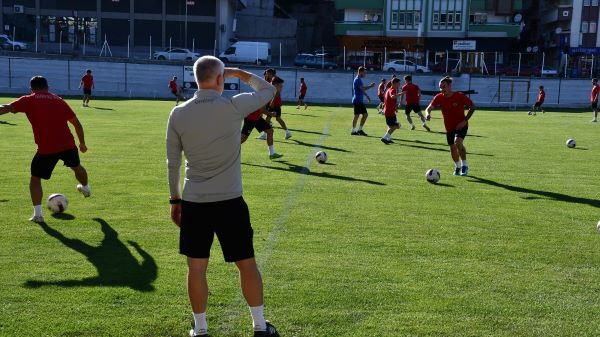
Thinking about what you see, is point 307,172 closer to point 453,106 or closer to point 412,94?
point 453,106

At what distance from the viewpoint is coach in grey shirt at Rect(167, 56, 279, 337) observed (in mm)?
4434

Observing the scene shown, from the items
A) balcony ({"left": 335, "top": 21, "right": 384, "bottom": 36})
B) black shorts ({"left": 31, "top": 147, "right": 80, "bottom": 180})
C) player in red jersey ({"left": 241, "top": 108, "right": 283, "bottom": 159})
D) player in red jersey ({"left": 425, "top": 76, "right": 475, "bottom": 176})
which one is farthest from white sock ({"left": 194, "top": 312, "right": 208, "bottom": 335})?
balcony ({"left": 335, "top": 21, "right": 384, "bottom": 36})

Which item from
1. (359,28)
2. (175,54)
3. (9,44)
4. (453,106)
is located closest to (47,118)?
(453,106)

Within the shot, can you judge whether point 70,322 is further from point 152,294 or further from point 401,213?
point 401,213

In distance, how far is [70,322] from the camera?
5.02m

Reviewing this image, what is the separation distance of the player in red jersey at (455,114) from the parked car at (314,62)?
134 ft

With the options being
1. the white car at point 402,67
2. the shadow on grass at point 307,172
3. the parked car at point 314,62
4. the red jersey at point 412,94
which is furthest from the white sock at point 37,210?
the white car at point 402,67

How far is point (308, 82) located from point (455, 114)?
37051mm

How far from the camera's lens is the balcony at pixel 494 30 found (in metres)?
66.6

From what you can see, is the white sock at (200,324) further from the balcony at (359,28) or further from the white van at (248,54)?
the balcony at (359,28)

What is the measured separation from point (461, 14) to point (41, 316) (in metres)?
68.1

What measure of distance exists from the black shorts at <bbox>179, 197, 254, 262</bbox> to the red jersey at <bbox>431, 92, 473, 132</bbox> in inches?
354

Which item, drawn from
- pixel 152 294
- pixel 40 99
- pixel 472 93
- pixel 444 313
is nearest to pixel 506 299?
pixel 444 313

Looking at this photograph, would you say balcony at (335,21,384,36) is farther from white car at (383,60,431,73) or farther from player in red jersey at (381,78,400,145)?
player in red jersey at (381,78,400,145)
